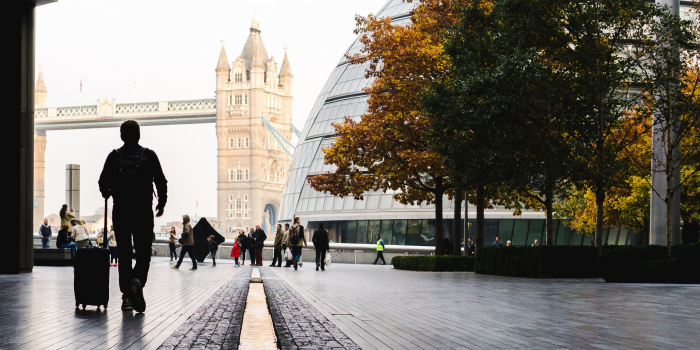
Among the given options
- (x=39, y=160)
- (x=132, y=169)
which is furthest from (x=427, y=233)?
(x=39, y=160)

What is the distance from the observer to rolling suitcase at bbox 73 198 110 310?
31.0ft

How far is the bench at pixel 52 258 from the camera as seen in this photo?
27.7 m

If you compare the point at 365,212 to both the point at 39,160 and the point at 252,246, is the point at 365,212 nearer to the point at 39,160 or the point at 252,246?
the point at 252,246

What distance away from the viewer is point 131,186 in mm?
9195

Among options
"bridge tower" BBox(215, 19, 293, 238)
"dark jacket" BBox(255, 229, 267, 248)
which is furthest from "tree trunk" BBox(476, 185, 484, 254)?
"bridge tower" BBox(215, 19, 293, 238)

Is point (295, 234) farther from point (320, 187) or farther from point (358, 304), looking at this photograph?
point (358, 304)

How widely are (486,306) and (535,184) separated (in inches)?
487

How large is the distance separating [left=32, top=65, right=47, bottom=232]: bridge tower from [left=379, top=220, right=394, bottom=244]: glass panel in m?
120

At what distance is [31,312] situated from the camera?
32.4ft

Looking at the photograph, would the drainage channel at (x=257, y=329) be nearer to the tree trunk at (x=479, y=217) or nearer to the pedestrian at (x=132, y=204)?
the pedestrian at (x=132, y=204)

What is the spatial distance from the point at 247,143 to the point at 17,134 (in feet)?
556

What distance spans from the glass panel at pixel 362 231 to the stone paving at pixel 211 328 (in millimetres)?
49047

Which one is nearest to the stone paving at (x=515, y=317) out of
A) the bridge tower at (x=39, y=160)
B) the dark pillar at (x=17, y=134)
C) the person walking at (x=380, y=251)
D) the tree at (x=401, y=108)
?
the dark pillar at (x=17, y=134)

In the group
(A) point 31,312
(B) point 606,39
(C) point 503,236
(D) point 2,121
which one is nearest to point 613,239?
(C) point 503,236
